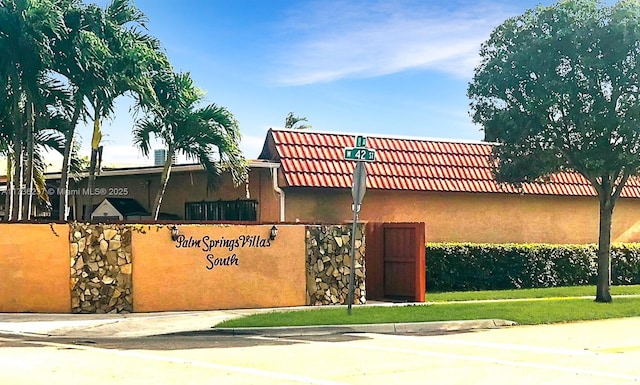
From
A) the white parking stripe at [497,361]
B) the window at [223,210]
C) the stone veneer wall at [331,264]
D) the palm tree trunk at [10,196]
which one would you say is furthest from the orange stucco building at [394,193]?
the white parking stripe at [497,361]

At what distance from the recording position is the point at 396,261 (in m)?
22.7

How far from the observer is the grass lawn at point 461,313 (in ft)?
56.5

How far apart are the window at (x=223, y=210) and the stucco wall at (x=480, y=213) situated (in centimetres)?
131

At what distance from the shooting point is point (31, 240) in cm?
1922

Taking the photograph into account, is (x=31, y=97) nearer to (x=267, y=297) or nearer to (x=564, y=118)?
(x=267, y=297)

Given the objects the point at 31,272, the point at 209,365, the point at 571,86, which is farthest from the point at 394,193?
the point at 209,365

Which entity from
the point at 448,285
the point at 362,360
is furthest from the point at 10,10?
the point at 448,285

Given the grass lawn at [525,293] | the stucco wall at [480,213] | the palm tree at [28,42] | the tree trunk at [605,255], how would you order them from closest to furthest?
the palm tree at [28,42]
the tree trunk at [605,255]
the grass lawn at [525,293]
the stucco wall at [480,213]

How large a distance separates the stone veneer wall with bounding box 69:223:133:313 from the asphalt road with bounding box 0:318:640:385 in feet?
12.2

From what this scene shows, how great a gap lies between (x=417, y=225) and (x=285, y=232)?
335 cm

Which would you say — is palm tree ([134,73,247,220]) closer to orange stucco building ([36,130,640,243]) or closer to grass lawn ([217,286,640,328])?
orange stucco building ([36,130,640,243])

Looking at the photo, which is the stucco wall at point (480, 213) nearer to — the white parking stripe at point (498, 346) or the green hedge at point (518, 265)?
the green hedge at point (518, 265)

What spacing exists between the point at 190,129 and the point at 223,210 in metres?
4.13

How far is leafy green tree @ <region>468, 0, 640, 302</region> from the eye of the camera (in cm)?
2044
